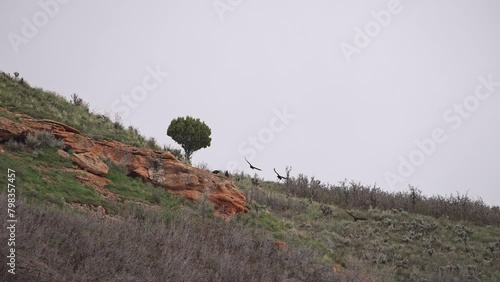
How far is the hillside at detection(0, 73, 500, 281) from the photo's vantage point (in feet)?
21.5

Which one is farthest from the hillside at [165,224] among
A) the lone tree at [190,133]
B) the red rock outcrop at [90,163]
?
the lone tree at [190,133]

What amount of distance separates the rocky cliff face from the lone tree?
558 inches

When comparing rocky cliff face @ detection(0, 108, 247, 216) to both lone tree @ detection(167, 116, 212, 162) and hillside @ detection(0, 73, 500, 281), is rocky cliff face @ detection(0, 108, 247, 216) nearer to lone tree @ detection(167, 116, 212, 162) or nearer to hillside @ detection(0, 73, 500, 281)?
hillside @ detection(0, 73, 500, 281)

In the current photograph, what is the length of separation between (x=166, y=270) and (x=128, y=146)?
31.7 ft

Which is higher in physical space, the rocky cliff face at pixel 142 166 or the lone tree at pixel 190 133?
the lone tree at pixel 190 133

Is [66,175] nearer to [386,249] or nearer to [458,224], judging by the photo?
[386,249]

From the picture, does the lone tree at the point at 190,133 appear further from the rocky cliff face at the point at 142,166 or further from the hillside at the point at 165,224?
the rocky cliff face at the point at 142,166

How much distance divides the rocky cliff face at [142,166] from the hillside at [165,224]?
0.04m

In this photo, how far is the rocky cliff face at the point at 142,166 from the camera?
42.8ft

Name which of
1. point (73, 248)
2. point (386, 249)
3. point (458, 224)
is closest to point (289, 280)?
point (73, 248)

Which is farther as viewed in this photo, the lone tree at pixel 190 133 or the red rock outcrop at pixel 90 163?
the lone tree at pixel 190 133

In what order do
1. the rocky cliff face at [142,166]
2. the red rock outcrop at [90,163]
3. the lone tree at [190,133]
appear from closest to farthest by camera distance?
the red rock outcrop at [90,163]
the rocky cliff face at [142,166]
the lone tree at [190,133]

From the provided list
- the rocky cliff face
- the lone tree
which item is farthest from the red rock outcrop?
the lone tree

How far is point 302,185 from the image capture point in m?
33.2
